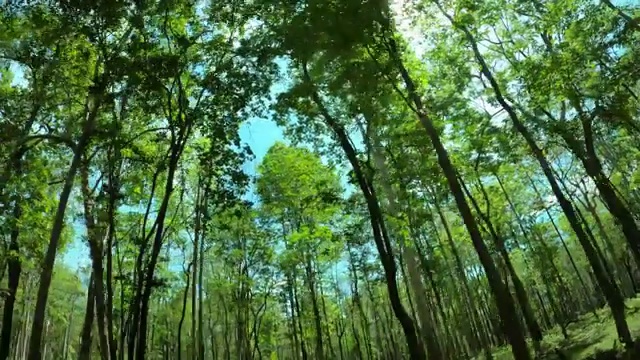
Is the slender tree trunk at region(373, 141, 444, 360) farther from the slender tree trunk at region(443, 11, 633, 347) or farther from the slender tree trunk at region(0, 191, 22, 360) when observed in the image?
the slender tree trunk at region(0, 191, 22, 360)

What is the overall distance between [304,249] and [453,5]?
34.8 ft

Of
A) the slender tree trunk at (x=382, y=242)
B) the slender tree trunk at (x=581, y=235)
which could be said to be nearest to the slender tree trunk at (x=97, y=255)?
the slender tree trunk at (x=382, y=242)

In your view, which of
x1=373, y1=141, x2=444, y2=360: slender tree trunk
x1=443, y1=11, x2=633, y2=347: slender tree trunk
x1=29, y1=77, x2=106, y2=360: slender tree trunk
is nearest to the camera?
x1=29, y1=77, x2=106, y2=360: slender tree trunk

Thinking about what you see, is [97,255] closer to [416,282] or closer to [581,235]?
[416,282]

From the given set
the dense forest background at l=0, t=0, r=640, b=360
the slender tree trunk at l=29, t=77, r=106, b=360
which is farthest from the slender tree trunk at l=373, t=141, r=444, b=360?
the slender tree trunk at l=29, t=77, r=106, b=360

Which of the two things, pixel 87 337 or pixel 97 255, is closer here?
pixel 97 255

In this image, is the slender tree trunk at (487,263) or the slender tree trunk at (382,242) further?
the slender tree trunk at (382,242)

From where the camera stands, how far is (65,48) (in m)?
9.86

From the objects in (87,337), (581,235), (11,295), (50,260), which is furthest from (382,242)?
(11,295)

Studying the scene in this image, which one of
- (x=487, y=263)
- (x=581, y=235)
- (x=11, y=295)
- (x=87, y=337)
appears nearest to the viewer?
(x=487, y=263)

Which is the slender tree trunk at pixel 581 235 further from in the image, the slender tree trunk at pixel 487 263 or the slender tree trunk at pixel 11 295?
the slender tree trunk at pixel 11 295

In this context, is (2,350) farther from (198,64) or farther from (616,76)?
(616,76)

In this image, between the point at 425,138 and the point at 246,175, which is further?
the point at 425,138

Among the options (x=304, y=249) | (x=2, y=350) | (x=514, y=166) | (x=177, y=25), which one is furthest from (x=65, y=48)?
(x=514, y=166)
